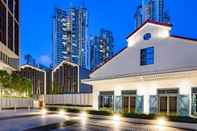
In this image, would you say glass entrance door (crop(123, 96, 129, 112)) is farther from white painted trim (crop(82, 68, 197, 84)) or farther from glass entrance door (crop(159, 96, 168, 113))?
glass entrance door (crop(159, 96, 168, 113))

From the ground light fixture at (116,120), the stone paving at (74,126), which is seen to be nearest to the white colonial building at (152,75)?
the ground light fixture at (116,120)

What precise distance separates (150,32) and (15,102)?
30.5m

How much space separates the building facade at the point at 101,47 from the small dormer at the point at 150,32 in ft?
328

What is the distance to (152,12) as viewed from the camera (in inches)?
4173

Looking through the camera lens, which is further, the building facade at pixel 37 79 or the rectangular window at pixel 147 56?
the building facade at pixel 37 79

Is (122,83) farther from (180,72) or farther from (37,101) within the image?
(37,101)

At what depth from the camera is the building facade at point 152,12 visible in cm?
10430

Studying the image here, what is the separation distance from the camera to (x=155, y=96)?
33.1 metres

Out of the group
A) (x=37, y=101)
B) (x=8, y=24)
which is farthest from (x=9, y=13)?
(x=37, y=101)

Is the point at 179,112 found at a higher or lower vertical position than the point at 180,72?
lower

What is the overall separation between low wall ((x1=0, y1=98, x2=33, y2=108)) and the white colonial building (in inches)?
717

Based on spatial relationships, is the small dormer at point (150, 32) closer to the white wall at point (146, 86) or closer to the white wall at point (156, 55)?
the white wall at point (156, 55)

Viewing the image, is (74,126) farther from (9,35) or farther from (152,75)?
(9,35)

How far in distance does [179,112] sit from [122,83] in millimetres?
8106
